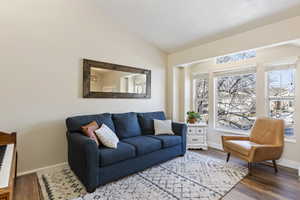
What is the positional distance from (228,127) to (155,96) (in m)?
1.94

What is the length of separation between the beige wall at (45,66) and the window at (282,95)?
10.8ft

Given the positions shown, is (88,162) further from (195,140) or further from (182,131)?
(195,140)

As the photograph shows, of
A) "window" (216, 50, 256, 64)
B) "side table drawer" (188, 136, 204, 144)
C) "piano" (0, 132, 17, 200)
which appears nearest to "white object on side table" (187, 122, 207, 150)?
"side table drawer" (188, 136, 204, 144)

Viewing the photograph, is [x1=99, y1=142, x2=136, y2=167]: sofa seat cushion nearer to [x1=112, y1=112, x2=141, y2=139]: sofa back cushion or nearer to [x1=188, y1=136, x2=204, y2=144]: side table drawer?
[x1=112, y1=112, x2=141, y2=139]: sofa back cushion

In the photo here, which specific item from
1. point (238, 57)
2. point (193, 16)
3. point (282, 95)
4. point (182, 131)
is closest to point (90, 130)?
point (182, 131)

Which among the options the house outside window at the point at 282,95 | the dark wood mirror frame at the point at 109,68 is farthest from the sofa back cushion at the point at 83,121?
the house outside window at the point at 282,95

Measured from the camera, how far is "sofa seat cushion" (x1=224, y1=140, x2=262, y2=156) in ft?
8.58

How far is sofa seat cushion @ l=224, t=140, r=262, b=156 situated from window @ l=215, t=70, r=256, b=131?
77cm

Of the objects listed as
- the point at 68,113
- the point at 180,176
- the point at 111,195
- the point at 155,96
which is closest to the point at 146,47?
the point at 155,96

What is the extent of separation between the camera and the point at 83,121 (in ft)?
8.80

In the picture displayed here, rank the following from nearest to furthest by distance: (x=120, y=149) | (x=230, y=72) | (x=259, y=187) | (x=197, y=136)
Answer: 1. (x=259, y=187)
2. (x=120, y=149)
3. (x=230, y=72)
4. (x=197, y=136)

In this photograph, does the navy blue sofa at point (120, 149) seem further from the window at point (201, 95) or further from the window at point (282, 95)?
the window at point (282, 95)

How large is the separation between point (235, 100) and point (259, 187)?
2048 millimetres

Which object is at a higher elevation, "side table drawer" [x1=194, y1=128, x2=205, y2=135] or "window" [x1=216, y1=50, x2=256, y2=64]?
"window" [x1=216, y1=50, x2=256, y2=64]
